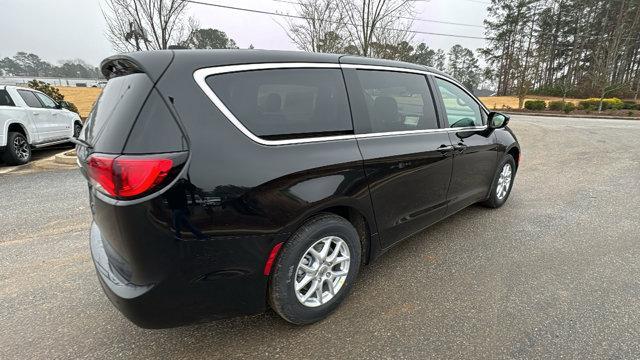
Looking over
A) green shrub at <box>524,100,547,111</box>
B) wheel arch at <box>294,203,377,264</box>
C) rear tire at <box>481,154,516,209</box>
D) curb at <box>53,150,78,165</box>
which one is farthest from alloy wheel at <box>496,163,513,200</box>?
green shrub at <box>524,100,547,111</box>

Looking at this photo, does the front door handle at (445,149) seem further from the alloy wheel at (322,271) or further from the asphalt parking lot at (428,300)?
the alloy wheel at (322,271)

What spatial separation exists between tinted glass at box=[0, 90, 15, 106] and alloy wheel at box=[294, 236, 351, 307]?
8.24 metres

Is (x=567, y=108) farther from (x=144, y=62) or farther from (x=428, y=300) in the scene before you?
(x=144, y=62)

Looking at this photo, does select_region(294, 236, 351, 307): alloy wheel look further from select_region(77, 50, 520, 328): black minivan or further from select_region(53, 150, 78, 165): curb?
select_region(53, 150, 78, 165): curb

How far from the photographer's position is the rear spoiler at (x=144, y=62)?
1.65 metres

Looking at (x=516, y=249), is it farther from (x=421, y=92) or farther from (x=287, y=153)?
(x=287, y=153)

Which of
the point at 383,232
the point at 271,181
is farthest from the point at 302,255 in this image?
the point at 383,232

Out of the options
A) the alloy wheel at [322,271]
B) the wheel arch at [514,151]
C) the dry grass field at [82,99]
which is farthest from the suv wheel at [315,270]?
the dry grass field at [82,99]

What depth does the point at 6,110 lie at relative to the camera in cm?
672

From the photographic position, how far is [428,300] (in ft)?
8.09

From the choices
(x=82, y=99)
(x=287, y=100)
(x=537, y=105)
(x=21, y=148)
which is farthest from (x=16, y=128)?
(x=537, y=105)

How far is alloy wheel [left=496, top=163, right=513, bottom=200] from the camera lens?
4.20 meters

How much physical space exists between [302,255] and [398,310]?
34.8 inches

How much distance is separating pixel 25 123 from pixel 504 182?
30.2ft
